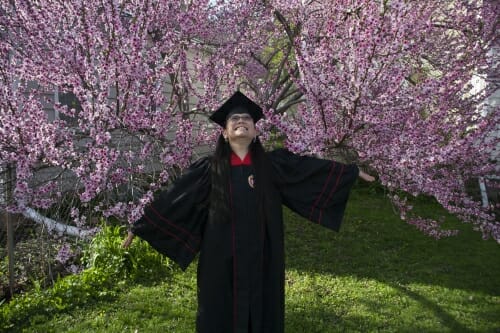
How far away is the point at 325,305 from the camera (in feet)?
14.9

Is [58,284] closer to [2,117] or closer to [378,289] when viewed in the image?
[2,117]

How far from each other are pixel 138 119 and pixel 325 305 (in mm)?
2598

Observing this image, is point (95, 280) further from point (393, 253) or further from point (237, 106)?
point (393, 253)

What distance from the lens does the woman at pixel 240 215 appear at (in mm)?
2863

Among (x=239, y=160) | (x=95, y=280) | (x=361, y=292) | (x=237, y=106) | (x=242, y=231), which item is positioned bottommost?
(x=361, y=292)

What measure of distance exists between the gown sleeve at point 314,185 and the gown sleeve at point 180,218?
1.76ft

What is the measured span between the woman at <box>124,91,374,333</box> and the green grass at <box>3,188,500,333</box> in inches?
50.9

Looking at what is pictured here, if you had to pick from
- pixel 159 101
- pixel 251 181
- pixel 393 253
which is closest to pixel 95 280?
pixel 159 101

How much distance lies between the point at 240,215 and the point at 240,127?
1.85 ft

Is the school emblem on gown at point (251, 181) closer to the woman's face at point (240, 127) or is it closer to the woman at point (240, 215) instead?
the woman at point (240, 215)

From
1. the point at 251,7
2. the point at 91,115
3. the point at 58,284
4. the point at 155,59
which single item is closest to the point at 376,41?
the point at 155,59

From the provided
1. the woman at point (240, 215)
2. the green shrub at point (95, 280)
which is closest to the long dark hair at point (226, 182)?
the woman at point (240, 215)

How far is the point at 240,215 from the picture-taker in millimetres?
2881

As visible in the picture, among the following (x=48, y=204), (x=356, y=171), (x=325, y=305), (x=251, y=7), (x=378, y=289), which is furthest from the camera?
(x=251, y=7)
